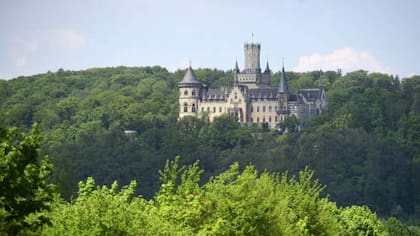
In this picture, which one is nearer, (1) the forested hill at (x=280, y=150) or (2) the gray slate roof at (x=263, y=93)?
(1) the forested hill at (x=280, y=150)

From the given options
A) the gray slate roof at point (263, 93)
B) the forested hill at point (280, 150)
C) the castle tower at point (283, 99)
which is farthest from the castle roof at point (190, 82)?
the castle tower at point (283, 99)

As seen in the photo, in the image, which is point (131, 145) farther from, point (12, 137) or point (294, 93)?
point (12, 137)

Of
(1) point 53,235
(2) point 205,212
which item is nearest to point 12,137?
(1) point 53,235

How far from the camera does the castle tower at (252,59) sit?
195 meters

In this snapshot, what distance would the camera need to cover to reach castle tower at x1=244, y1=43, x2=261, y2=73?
19525 cm

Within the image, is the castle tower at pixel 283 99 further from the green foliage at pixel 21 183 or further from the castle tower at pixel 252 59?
the green foliage at pixel 21 183

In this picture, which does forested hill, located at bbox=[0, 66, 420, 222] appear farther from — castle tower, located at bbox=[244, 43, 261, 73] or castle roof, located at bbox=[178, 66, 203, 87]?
castle tower, located at bbox=[244, 43, 261, 73]

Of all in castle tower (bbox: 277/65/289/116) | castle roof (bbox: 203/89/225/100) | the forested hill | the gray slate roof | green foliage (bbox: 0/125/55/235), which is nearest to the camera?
green foliage (bbox: 0/125/55/235)

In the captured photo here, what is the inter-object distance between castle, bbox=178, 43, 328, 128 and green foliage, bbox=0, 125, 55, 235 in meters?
150

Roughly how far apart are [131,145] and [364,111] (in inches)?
1515

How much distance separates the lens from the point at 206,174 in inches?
6658

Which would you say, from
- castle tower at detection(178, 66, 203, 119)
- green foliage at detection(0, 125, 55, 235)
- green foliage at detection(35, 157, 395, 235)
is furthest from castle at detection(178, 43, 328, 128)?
green foliage at detection(0, 125, 55, 235)

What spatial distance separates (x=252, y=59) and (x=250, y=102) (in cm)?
1318

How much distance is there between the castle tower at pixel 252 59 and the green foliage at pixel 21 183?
529 ft
